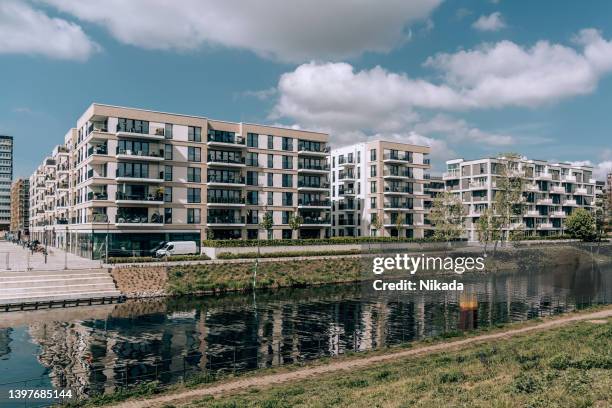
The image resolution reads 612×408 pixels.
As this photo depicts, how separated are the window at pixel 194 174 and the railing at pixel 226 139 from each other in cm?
566

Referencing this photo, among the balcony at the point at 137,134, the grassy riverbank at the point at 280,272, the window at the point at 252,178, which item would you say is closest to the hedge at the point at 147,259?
the grassy riverbank at the point at 280,272

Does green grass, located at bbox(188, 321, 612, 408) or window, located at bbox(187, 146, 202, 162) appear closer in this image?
green grass, located at bbox(188, 321, 612, 408)

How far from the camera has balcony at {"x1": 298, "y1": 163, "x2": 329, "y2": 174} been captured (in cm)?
8946

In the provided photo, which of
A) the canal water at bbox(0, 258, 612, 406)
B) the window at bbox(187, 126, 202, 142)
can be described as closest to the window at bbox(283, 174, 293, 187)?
the window at bbox(187, 126, 202, 142)

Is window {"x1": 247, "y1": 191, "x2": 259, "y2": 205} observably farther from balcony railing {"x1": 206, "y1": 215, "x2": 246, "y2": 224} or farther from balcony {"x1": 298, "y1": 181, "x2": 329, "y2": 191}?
balcony {"x1": 298, "y1": 181, "x2": 329, "y2": 191}

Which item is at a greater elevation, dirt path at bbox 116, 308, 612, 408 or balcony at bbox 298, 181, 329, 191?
balcony at bbox 298, 181, 329, 191

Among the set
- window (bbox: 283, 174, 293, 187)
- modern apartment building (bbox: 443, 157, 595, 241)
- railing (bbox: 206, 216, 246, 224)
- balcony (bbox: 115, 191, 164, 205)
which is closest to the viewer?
balcony (bbox: 115, 191, 164, 205)

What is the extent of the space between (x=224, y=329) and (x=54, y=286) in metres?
22.9

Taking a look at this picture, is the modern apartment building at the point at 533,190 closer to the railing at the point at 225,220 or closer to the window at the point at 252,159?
the window at the point at 252,159

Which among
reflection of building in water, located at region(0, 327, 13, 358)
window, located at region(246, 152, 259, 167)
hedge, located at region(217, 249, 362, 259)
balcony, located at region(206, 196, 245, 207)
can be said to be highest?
window, located at region(246, 152, 259, 167)

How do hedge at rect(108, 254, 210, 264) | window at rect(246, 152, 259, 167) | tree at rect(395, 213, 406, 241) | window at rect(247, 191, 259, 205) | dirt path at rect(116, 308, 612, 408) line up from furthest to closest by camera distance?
tree at rect(395, 213, 406, 241)
window at rect(246, 152, 259, 167)
window at rect(247, 191, 259, 205)
hedge at rect(108, 254, 210, 264)
dirt path at rect(116, 308, 612, 408)

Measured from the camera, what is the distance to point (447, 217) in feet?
314

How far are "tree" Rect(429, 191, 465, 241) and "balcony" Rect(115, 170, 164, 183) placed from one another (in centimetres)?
5213

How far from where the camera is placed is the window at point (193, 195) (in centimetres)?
7506
